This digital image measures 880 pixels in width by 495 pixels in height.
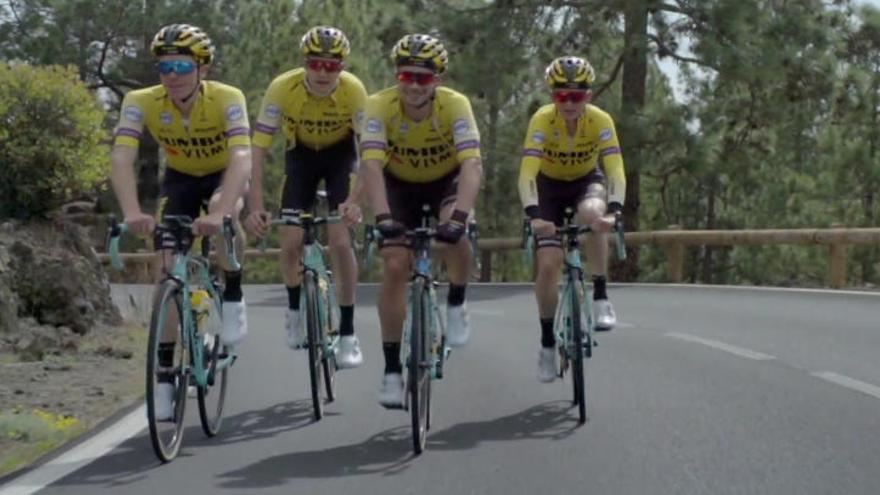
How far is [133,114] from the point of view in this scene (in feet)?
24.8

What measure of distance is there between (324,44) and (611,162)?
1.87 meters

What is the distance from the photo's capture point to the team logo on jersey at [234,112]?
25.2ft

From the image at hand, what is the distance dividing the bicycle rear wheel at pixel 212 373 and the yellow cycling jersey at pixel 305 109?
1.26 meters

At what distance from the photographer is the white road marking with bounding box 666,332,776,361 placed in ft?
37.5

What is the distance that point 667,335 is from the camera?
13.5 meters

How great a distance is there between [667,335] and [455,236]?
6.39 metres

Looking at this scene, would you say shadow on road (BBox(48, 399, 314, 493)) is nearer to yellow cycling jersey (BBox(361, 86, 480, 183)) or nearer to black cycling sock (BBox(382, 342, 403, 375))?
black cycling sock (BBox(382, 342, 403, 375))

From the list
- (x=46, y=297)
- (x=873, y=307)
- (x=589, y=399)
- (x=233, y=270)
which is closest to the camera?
(x=233, y=270)

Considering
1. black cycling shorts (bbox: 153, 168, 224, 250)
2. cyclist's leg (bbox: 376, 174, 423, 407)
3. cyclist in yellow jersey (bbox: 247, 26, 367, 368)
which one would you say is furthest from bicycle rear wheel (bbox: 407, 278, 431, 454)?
black cycling shorts (bbox: 153, 168, 224, 250)

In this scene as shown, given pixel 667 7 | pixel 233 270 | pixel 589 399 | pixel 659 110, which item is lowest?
pixel 589 399

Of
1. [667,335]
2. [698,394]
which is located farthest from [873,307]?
[698,394]

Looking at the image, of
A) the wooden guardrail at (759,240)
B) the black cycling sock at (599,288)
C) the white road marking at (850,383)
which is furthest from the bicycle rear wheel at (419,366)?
the wooden guardrail at (759,240)

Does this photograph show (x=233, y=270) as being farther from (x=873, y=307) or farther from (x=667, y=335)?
(x=873, y=307)

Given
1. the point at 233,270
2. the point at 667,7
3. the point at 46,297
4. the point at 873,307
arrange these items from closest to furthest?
the point at 233,270 → the point at 46,297 → the point at 873,307 → the point at 667,7
